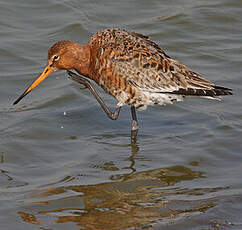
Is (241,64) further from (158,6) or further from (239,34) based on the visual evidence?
(158,6)

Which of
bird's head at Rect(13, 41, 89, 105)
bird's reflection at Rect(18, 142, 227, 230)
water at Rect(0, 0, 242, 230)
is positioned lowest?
bird's reflection at Rect(18, 142, 227, 230)

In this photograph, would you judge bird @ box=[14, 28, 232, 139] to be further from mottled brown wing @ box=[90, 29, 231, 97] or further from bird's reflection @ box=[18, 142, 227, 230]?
bird's reflection @ box=[18, 142, 227, 230]

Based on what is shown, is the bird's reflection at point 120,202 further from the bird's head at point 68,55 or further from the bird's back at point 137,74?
the bird's head at point 68,55

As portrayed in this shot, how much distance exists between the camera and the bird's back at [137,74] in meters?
8.73

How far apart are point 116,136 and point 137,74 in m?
0.96

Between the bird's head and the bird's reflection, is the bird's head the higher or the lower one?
the higher one

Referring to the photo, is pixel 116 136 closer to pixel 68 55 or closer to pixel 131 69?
pixel 131 69

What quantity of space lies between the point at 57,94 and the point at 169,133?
83.1 inches

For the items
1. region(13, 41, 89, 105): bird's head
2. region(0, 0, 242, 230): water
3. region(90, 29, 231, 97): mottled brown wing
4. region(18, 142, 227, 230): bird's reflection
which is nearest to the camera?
region(18, 142, 227, 230): bird's reflection

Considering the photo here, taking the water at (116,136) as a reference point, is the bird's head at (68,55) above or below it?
above

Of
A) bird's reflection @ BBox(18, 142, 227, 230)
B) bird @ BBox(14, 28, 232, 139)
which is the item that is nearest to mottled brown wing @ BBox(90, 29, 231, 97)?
bird @ BBox(14, 28, 232, 139)

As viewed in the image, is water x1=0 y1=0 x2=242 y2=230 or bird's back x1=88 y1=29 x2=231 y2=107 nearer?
water x1=0 y1=0 x2=242 y2=230

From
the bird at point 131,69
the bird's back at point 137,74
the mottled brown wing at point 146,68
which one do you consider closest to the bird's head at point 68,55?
the bird at point 131,69

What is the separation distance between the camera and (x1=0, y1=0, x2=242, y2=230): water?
670cm
